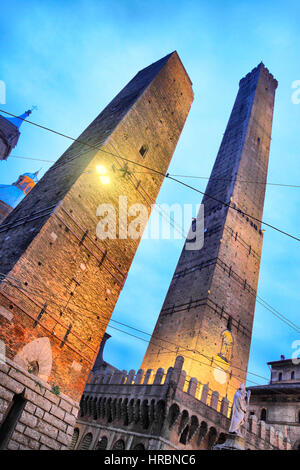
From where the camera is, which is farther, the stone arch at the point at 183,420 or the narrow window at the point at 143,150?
the narrow window at the point at 143,150

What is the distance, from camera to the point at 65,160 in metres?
13.3

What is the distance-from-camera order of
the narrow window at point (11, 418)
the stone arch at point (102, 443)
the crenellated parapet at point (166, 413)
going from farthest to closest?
1. the stone arch at point (102, 443)
2. the crenellated parapet at point (166, 413)
3. the narrow window at point (11, 418)

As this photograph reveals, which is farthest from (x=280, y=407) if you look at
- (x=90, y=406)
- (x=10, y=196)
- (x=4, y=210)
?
(x=10, y=196)

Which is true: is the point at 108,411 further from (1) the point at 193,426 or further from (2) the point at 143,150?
(2) the point at 143,150

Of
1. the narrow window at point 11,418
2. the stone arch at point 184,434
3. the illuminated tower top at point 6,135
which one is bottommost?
the narrow window at point 11,418

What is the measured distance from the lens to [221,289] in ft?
64.0

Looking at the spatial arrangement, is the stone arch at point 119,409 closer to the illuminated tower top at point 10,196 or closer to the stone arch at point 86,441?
the stone arch at point 86,441

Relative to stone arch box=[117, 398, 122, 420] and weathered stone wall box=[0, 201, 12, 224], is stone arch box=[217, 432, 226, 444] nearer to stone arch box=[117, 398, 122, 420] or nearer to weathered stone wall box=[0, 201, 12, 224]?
stone arch box=[117, 398, 122, 420]

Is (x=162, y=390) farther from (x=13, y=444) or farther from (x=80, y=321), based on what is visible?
(x=13, y=444)

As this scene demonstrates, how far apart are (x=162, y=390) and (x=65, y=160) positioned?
33.2 ft

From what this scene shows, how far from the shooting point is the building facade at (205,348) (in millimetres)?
12320

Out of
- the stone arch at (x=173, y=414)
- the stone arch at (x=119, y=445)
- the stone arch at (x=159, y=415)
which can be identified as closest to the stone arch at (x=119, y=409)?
the stone arch at (x=119, y=445)

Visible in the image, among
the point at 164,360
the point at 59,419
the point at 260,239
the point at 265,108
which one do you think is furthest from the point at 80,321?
the point at 265,108

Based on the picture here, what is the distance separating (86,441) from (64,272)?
9909 mm
